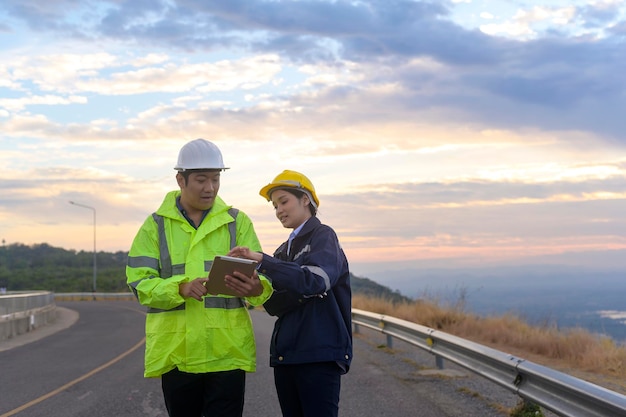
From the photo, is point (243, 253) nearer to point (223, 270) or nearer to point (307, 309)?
point (223, 270)

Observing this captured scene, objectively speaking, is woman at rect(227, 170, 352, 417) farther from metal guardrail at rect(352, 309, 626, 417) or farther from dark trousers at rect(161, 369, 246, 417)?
metal guardrail at rect(352, 309, 626, 417)

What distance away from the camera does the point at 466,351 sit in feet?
31.6

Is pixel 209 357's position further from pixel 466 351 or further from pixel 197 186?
pixel 466 351

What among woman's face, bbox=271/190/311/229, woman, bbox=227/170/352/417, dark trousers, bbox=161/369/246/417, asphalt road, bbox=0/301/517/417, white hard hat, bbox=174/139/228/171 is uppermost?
white hard hat, bbox=174/139/228/171

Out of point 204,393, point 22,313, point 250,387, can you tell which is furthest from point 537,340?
point 22,313

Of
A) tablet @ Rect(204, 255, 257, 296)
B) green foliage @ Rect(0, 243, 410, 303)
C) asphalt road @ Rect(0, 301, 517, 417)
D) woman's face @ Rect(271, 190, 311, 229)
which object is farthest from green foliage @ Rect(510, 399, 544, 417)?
green foliage @ Rect(0, 243, 410, 303)

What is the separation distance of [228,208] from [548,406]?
12.3ft

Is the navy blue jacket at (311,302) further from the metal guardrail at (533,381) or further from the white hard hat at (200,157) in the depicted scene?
the metal guardrail at (533,381)

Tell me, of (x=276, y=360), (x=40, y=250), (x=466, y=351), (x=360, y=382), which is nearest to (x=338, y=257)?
(x=276, y=360)

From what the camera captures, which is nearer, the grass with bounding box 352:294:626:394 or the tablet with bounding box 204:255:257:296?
the tablet with bounding box 204:255:257:296

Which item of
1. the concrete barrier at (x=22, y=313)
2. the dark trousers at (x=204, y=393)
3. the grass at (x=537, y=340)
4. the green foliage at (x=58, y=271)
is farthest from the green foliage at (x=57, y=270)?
the dark trousers at (x=204, y=393)

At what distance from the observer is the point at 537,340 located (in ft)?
48.5

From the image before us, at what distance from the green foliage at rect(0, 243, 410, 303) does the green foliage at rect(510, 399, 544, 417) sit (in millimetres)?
57421

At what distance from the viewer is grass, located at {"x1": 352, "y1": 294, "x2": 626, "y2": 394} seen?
12.0 metres
